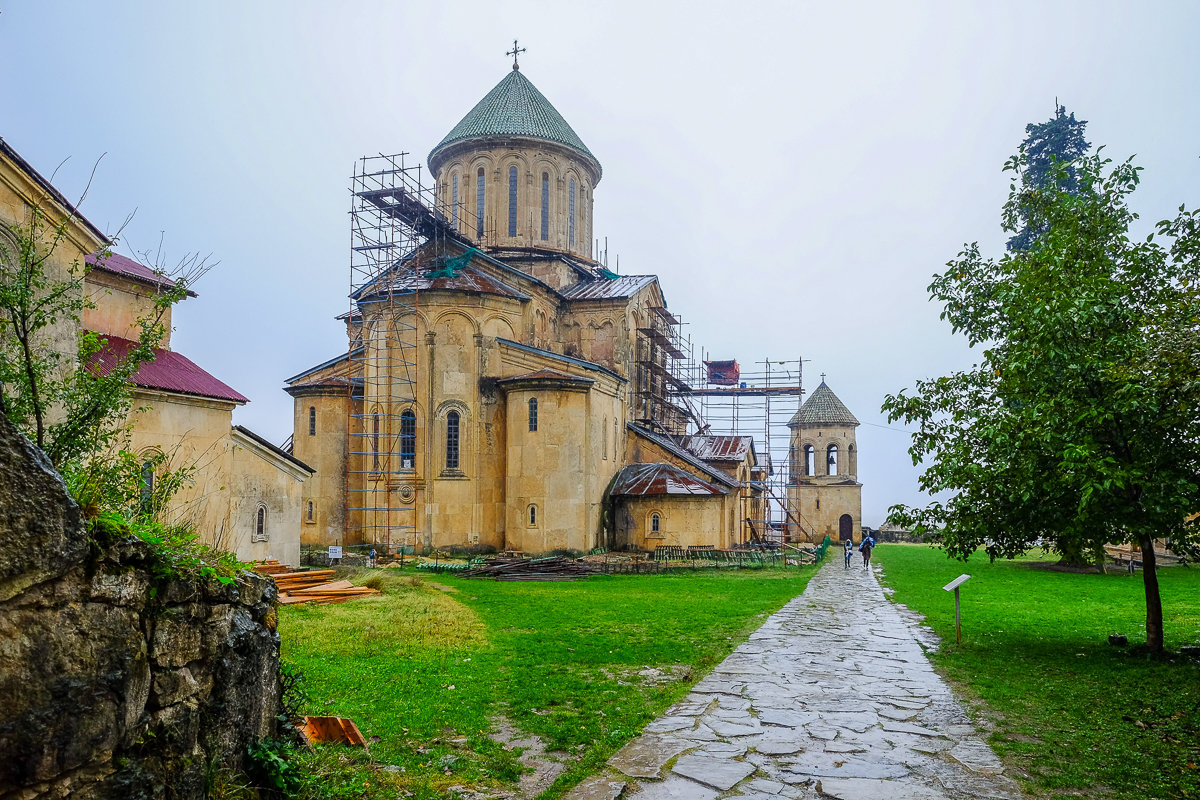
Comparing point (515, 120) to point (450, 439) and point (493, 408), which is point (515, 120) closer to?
point (493, 408)

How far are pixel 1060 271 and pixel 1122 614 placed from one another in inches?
305

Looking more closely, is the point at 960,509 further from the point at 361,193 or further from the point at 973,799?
the point at 361,193

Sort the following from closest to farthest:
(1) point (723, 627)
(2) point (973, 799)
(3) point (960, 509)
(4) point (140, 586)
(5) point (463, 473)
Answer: (4) point (140, 586)
(2) point (973, 799)
(3) point (960, 509)
(1) point (723, 627)
(5) point (463, 473)

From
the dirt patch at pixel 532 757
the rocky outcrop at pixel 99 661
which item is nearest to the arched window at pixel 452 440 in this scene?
the dirt patch at pixel 532 757

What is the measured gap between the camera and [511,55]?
33938 millimetres

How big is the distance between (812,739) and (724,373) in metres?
43.9

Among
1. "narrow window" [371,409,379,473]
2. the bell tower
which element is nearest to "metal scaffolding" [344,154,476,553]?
"narrow window" [371,409,379,473]

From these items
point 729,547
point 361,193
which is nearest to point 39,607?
point 361,193

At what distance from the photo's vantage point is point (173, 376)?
695 inches

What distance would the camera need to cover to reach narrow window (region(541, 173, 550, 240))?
31.0 meters

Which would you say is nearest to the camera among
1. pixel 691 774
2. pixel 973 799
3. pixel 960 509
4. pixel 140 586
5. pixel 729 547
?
pixel 140 586

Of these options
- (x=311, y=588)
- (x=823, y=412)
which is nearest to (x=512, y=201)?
(x=311, y=588)

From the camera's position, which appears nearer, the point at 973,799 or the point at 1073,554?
the point at 973,799

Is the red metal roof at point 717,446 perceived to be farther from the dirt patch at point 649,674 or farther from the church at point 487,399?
the dirt patch at point 649,674
